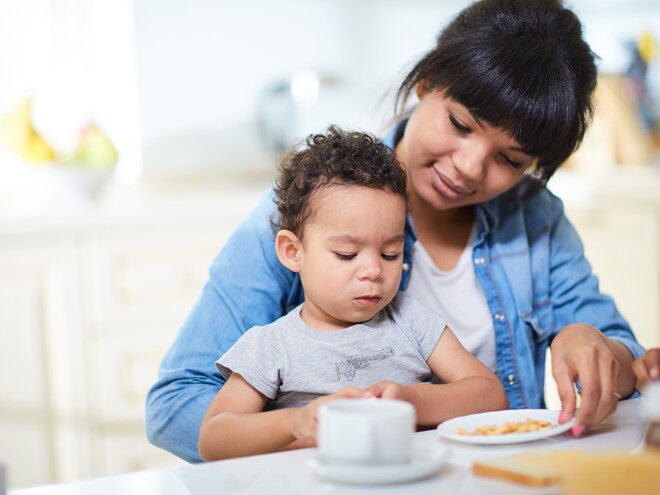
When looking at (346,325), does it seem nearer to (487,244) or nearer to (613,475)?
(487,244)

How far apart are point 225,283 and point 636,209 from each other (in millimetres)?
1852

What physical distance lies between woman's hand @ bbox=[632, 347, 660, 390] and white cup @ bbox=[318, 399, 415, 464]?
0.44 metres

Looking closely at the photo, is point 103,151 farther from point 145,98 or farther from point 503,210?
point 503,210

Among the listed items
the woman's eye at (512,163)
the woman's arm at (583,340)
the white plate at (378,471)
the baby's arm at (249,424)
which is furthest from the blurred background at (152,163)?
the white plate at (378,471)

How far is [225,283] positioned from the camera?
127 centimetres

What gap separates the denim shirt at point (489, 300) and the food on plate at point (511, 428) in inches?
14.9

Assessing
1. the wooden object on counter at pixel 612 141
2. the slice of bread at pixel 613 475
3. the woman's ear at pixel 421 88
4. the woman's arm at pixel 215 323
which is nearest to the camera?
the slice of bread at pixel 613 475

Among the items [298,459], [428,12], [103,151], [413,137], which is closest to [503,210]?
[413,137]

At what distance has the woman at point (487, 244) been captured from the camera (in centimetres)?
121

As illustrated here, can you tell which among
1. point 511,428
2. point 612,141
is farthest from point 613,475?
point 612,141

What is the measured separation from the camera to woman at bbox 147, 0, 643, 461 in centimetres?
121

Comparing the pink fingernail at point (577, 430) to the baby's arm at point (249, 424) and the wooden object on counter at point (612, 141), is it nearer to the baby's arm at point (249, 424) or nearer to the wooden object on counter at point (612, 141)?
the baby's arm at point (249, 424)

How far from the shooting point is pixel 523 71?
121 cm

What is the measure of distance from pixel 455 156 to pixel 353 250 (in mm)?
257
